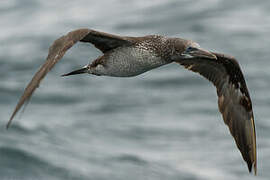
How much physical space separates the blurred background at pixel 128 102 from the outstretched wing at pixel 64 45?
6633mm

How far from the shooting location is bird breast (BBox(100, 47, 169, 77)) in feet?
40.0

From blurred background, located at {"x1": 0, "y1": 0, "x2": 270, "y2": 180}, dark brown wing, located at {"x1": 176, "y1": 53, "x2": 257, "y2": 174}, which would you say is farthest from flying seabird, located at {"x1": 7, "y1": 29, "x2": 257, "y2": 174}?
blurred background, located at {"x1": 0, "y1": 0, "x2": 270, "y2": 180}

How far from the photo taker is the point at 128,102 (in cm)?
2370

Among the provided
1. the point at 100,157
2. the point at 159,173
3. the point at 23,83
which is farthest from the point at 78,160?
the point at 23,83

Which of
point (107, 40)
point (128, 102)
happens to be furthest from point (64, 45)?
point (128, 102)

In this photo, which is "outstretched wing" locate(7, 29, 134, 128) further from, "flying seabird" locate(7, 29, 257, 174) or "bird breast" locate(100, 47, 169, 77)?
"bird breast" locate(100, 47, 169, 77)

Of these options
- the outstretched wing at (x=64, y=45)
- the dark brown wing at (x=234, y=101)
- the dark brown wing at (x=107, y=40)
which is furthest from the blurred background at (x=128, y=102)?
the outstretched wing at (x=64, y=45)

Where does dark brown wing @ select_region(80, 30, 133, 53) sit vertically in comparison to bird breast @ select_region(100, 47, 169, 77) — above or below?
above

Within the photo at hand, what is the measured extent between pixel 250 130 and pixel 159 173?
230 inches

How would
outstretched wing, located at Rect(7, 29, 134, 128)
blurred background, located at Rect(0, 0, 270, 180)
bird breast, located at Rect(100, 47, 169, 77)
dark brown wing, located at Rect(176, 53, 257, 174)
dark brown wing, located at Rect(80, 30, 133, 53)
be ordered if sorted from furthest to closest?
1. blurred background, located at Rect(0, 0, 270, 180)
2. dark brown wing, located at Rect(176, 53, 257, 174)
3. bird breast, located at Rect(100, 47, 169, 77)
4. dark brown wing, located at Rect(80, 30, 133, 53)
5. outstretched wing, located at Rect(7, 29, 134, 128)

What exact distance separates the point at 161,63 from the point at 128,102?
450 inches

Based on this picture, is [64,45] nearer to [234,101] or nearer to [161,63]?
[161,63]

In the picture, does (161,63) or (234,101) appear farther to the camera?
(234,101)

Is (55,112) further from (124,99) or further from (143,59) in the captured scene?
(143,59)
